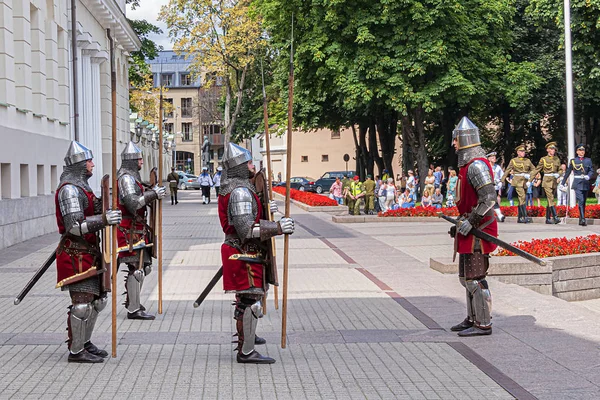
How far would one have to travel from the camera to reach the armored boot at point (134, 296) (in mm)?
9805

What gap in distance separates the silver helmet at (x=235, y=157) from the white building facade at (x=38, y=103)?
1227 cm

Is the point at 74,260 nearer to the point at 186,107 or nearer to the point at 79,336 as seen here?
the point at 79,336

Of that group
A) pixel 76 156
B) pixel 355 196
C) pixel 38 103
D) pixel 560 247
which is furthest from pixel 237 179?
pixel 355 196

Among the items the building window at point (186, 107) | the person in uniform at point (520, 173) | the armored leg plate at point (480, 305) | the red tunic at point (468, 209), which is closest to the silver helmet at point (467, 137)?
the red tunic at point (468, 209)

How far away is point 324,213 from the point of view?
108 ft

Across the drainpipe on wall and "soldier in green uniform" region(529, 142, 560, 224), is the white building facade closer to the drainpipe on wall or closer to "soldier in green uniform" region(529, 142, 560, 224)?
the drainpipe on wall

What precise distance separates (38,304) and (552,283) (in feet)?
21.7

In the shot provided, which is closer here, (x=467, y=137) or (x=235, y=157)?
(x=235, y=157)

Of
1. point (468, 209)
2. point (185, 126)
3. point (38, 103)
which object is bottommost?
point (468, 209)

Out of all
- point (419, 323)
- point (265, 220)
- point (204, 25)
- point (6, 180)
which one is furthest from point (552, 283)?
point (204, 25)

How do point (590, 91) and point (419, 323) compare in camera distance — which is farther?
point (590, 91)

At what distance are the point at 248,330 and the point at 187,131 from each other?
376 feet

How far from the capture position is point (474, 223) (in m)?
8.62

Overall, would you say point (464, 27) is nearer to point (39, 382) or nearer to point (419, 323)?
point (419, 323)
